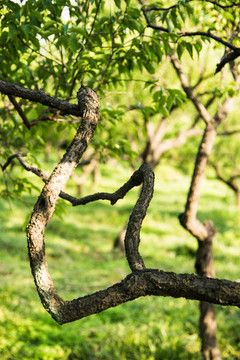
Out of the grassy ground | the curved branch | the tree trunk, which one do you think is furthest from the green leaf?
the tree trunk

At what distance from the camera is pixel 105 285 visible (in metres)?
12.4

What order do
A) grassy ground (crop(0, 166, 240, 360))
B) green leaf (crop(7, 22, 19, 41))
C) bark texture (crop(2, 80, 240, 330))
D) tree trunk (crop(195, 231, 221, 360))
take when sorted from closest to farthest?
bark texture (crop(2, 80, 240, 330)), green leaf (crop(7, 22, 19, 41)), tree trunk (crop(195, 231, 221, 360)), grassy ground (crop(0, 166, 240, 360))

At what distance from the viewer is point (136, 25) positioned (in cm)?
350

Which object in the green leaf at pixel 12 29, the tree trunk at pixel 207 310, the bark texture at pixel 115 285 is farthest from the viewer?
the tree trunk at pixel 207 310

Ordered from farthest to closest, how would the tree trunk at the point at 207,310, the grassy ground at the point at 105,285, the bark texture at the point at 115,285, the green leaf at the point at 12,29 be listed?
the grassy ground at the point at 105,285 → the tree trunk at the point at 207,310 → the green leaf at the point at 12,29 → the bark texture at the point at 115,285

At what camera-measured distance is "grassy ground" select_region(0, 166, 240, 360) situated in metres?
7.79

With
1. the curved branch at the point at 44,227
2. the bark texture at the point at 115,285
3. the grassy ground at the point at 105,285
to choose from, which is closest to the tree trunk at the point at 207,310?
the grassy ground at the point at 105,285

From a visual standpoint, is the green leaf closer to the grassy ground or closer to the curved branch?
the curved branch

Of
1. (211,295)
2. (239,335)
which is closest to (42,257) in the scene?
(211,295)

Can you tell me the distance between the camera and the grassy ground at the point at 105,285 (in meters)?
7.79

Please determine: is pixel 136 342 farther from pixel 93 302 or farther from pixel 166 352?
pixel 93 302

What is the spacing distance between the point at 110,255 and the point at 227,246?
19.1ft

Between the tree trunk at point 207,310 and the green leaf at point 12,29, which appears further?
the tree trunk at point 207,310

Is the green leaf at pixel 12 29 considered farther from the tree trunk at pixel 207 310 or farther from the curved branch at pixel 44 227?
the tree trunk at pixel 207 310
